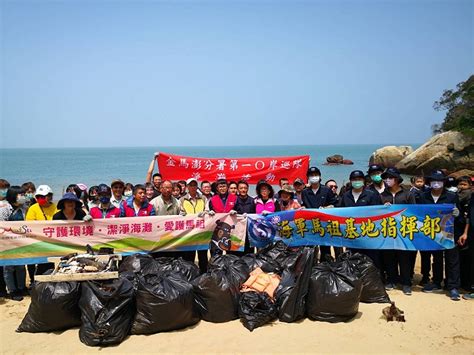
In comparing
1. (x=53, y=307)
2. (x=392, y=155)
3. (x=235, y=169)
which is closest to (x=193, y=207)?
(x=53, y=307)

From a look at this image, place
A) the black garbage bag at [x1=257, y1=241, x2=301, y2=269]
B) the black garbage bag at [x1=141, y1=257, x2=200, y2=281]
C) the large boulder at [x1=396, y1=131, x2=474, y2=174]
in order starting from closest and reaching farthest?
the black garbage bag at [x1=141, y1=257, x2=200, y2=281], the black garbage bag at [x1=257, y1=241, x2=301, y2=269], the large boulder at [x1=396, y1=131, x2=474, y2=174]

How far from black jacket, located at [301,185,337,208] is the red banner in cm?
255

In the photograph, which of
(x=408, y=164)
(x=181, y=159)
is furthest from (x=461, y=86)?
(x=181, y=159)

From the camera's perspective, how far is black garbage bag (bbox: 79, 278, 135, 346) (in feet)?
12.4

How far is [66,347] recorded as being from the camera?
12.4 ft

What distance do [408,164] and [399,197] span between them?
23.0 meters

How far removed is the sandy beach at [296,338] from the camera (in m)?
3.73

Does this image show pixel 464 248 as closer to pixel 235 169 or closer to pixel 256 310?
pixel 256 310

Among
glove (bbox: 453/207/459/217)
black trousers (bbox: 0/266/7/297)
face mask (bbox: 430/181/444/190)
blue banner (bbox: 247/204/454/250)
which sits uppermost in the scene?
face mask (bbox: 430/181/444/190)

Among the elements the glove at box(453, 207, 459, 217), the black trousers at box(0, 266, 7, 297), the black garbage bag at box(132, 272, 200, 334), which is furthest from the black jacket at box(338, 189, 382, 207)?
the black trousers at box(0, 266, 7, 297)

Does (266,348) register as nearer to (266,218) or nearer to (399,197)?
(266,218)

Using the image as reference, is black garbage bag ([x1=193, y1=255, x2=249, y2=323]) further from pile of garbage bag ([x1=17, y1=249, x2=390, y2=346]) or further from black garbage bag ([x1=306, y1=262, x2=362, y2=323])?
black garbage bag ([x1=306, y1=262, x2=362, y2=323])

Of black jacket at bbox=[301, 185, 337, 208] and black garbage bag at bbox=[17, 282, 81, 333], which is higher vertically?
black jacket at bbox=[301, 185, 337, 208]

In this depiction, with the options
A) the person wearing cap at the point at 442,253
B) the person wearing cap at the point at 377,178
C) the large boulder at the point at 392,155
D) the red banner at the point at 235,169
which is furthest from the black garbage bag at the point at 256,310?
the large boulder at the point at 392,155
